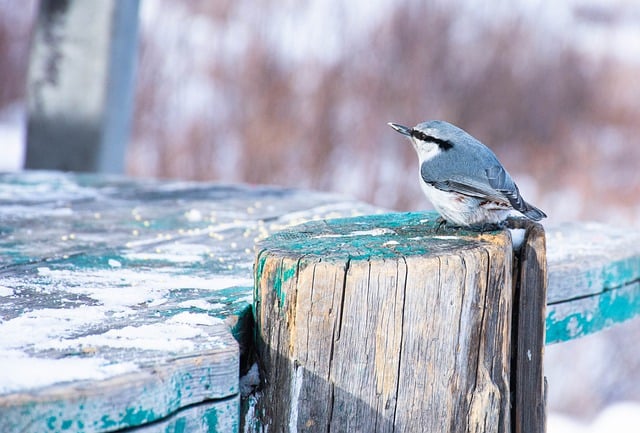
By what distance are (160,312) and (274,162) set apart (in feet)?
16.6

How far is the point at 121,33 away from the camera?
4094mm

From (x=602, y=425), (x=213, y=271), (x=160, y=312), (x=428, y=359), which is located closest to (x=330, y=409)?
(x=428, y=359)

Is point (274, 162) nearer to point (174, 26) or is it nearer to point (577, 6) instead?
point (174, 26)

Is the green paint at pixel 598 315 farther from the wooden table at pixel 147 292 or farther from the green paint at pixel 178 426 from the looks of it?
the green paint at pixel 178 426

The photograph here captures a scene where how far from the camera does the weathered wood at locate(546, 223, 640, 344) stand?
227 cm

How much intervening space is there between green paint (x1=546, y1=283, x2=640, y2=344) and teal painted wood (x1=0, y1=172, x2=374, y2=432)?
0.85 meters

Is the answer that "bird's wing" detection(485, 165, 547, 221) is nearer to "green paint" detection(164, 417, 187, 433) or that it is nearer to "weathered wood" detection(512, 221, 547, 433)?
"weathered wood" detection(512, 221, 547, 433)

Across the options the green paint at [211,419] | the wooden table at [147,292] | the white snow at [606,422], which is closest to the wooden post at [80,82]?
the wooden table at [147,292]

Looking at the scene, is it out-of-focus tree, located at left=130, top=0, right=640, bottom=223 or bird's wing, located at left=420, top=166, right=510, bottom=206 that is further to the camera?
out-of-focus tree, located at left=130, top=0, right=640, bottom=223

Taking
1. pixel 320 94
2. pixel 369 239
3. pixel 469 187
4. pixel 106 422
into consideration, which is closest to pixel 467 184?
pixel 469 187

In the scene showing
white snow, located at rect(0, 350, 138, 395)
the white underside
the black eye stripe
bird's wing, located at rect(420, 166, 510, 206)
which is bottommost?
white snow, located at rect(0, 350, 138, 395)

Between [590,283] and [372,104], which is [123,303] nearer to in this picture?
[590,283]

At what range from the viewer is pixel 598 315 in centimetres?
239

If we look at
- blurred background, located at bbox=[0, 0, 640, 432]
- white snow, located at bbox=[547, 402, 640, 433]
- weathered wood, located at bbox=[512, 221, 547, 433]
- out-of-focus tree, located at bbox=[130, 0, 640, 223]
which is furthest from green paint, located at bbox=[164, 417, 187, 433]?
out-of-focus tree, located at bbox=[130, 0, 640, 223]
